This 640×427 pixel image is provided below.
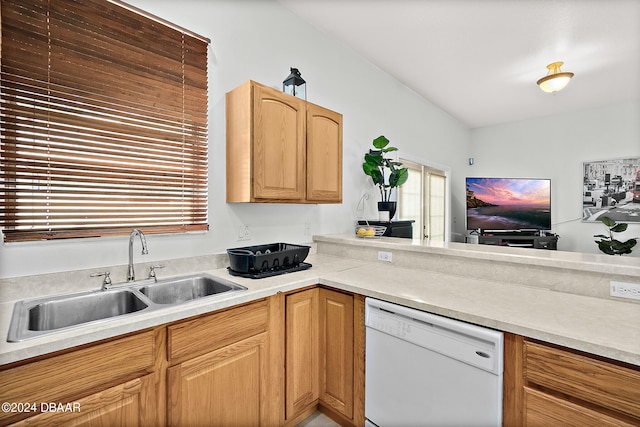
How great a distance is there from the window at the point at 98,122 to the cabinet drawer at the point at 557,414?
1.85 meters

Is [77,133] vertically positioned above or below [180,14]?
below

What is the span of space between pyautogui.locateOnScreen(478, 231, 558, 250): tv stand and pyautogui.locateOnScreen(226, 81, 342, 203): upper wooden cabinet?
12.1 ft

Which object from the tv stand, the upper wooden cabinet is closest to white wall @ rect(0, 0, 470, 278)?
the upper wooden cabinet

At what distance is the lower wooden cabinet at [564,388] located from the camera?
36.5 inches

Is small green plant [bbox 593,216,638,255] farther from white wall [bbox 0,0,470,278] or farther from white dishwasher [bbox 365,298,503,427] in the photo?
white dishwasher [bbox 365,298,503,427]

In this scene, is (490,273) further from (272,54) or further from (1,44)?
(1,44)

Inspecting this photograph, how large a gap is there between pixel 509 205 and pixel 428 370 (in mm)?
4621

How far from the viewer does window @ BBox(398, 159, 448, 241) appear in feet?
13.6

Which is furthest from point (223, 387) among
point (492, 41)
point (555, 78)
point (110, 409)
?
point (555, 78)

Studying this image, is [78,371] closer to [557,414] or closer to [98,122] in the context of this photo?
[98,122]

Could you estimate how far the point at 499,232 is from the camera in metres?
4.98

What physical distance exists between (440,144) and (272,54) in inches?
137

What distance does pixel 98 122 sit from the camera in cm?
156

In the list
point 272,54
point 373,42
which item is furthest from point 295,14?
point 373,42
